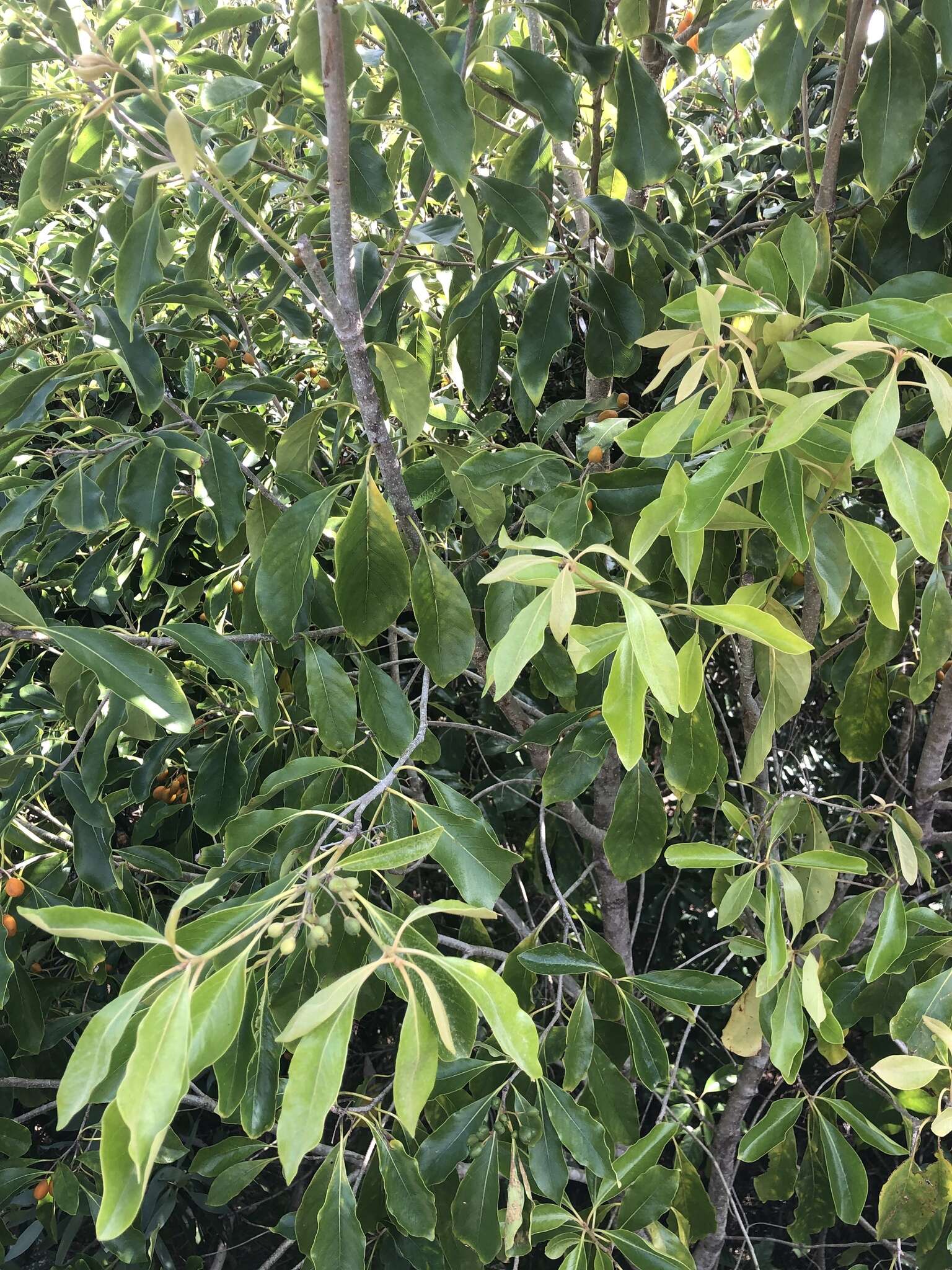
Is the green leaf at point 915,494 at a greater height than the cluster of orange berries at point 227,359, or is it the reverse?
the green leaf at point 915,494

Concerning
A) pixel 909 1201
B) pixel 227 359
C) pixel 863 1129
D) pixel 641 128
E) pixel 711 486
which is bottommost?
pixel 909 1201

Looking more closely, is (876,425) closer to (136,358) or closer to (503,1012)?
(503,1012)

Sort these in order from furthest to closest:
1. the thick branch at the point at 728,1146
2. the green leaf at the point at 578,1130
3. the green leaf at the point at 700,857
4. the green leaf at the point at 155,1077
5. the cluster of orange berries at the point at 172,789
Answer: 1. the cluster of orange berries at the point at 172,789
2. the thick branch at the point at 728,1146
3. the green leaf at the point at 578,1130
4. the green leaf at the point at 700,857
5. the green leaf at the point at 155,1077

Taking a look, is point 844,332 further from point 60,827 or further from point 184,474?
point 60,827

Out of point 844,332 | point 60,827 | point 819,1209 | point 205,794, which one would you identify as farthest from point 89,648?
point 819,1209

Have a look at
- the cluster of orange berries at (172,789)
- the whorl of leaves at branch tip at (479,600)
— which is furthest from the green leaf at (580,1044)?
the cluster of orange berries at (172,789)

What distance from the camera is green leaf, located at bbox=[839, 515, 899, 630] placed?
2.12ft

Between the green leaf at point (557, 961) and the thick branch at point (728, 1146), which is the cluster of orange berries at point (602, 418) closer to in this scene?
the green leaf at point (557, 961)

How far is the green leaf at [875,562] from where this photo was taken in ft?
2.12

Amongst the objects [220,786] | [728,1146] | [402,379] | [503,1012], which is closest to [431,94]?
[402,379]

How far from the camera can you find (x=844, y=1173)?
3.38ft

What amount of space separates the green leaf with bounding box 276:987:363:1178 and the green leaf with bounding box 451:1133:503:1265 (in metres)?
0.55

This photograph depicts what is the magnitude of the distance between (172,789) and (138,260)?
39.5 inches

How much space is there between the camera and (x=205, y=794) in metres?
1.19
